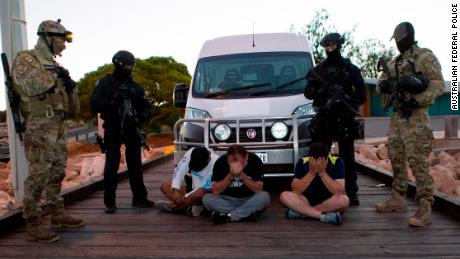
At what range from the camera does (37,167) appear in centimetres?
475

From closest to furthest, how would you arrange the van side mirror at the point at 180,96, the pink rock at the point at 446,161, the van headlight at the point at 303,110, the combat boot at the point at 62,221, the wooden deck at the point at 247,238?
the wooden deck at the point at 247,238 < the combat boot at the point at 62,221 < the van headlight at the point at 303,110 < the van side mirror at the point at 180,96 < the pink rock at the point at 446,161

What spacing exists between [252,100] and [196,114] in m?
0.80

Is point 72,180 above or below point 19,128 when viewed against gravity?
below

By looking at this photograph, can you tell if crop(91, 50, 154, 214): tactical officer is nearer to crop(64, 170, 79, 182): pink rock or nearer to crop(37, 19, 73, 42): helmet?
crop(37, 19, 73, 42): helmet

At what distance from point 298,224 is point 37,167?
2684 millimetres

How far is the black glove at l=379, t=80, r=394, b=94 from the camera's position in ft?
17.5

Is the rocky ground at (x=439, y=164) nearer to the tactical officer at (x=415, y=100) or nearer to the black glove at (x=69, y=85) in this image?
the tactical officer at (x=415, y=100)

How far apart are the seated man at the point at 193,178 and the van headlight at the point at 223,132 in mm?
514

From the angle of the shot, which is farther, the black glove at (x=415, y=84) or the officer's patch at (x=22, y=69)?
the black glove at (x=415, y=84)

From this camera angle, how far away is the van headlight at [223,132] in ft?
22.1

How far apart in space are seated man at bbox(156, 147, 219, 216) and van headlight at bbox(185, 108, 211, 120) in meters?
0.84

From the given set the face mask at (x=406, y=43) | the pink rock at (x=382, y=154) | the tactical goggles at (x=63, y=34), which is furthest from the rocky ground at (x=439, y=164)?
the tactical goggles at (x=63, y=34)

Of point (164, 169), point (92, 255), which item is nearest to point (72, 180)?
point (164, 169)

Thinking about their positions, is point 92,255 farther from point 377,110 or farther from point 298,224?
point 377,110
